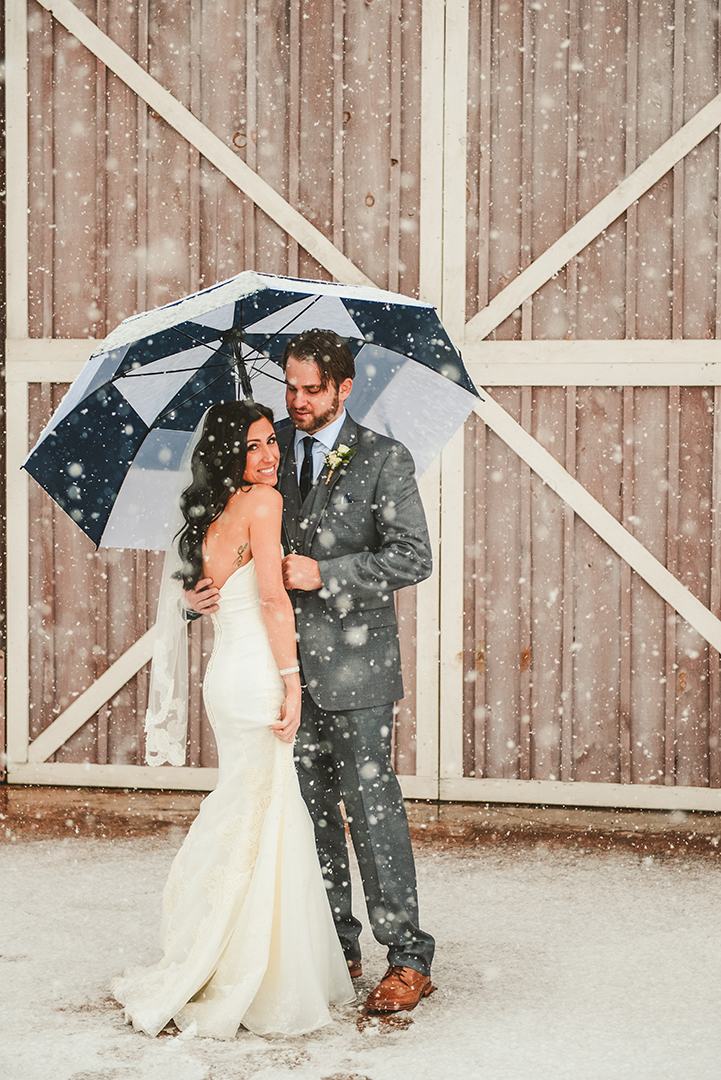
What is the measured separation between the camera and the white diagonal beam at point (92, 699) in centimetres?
549

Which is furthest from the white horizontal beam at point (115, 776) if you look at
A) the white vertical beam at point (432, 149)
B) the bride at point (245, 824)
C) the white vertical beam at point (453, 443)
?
the white vertical beam at point (432, 149)

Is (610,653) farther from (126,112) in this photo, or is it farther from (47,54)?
(47,54)

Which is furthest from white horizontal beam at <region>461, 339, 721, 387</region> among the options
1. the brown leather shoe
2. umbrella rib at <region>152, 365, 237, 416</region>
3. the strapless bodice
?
the brown leather shoe

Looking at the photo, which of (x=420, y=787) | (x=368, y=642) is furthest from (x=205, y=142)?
(x=420, y=787)

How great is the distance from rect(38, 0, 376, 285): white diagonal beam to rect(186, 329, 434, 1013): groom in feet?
7.67

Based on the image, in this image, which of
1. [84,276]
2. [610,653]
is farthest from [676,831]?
[84,276]

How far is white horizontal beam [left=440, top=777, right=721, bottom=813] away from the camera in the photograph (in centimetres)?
518

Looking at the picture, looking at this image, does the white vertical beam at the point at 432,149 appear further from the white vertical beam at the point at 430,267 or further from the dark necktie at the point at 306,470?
the dark necktie at the point at 306,470

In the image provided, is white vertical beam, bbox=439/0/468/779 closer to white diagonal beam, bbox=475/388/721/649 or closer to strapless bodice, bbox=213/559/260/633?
white diagonal beam, bbox=475/388/721/649

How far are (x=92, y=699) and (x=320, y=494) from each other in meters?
2.89

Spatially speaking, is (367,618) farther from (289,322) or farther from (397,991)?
(397,991)

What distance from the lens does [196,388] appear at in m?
3.29

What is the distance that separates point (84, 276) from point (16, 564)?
1.54 metres

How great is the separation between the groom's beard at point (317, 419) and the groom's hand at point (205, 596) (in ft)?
1.71
